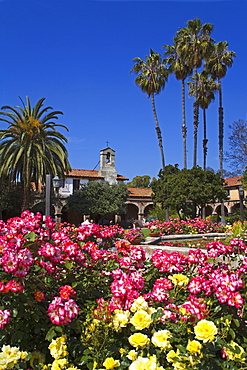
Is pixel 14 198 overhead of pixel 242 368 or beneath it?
overhead

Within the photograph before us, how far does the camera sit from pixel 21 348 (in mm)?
2174

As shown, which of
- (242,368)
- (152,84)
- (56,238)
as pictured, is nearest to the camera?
(242,368)

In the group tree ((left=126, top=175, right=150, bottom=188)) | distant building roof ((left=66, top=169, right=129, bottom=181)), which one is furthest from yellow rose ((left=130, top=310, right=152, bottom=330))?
tree ((left=126, top=175, right=150, bottom=188))

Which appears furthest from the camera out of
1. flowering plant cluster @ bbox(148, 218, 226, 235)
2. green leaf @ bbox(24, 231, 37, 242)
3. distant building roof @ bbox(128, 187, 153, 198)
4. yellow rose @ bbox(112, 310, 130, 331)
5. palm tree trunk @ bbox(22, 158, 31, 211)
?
distant building roof @ bbox(128, 187, 153, 198)

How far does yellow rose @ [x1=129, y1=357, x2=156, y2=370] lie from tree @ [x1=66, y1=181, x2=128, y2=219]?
92.0ft

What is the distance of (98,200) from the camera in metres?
30.2

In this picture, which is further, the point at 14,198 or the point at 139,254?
the point at 14,198

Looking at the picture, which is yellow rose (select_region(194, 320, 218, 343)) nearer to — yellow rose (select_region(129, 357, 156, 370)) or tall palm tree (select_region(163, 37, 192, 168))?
yellow rose (select_region(129, 357, 156, 370))

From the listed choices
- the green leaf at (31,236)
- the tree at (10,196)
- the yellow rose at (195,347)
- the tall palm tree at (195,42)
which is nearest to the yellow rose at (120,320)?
the yellow rose at (195,347)

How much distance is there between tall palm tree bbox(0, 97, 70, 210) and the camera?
19.6m

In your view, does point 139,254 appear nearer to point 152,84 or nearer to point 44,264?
point 44,264

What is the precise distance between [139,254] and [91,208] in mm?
27138

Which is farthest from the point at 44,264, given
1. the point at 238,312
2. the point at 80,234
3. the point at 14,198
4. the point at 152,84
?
the point at 152,84

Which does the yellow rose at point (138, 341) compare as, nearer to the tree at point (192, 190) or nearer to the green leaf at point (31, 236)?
the green leaf at point (31, 236)
